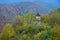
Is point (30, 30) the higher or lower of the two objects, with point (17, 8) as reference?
lower

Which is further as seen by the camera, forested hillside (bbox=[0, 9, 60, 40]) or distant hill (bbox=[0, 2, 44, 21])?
distant hill (bbox=[0, 2, 44, 21])

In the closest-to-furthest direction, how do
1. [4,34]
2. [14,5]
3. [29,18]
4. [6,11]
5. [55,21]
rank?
[4,34] < [55,21] < [29,18] < [6,11] < [14,5]

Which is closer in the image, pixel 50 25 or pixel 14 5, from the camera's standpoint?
pixel 50 25

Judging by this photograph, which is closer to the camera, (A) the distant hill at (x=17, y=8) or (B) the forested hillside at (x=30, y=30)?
(B) the forested hillside at (x=30, y=30)

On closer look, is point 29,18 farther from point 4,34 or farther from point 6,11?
point 6,11

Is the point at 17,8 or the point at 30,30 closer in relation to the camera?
the point at 30,30

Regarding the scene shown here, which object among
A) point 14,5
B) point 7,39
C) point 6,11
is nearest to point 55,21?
point 7,39

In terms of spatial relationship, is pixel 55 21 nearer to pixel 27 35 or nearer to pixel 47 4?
pixel 27 35

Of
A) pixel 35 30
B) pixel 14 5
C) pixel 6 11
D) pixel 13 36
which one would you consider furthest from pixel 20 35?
pixel 14 5

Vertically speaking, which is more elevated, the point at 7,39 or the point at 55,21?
the point at 55,21

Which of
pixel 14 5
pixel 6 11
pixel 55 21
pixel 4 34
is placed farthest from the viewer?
pixel 14 5
